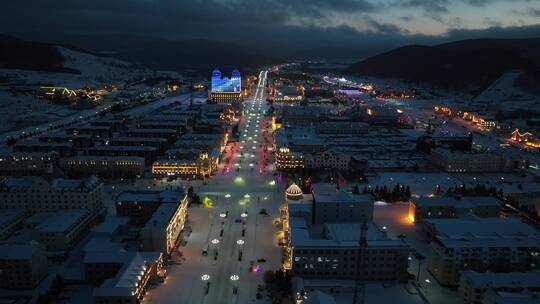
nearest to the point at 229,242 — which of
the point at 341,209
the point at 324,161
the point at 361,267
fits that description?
the point at 341,209

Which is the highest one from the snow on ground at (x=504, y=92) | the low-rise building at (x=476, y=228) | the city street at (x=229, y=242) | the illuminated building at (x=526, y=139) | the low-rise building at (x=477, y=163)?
the snow on ground at (x=504, y=92)

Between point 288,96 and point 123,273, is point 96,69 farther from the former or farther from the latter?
point 123,273

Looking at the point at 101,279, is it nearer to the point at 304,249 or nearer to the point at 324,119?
the point at 304,249

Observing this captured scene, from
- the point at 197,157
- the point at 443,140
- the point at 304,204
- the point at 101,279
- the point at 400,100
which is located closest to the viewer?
the point at 101,279

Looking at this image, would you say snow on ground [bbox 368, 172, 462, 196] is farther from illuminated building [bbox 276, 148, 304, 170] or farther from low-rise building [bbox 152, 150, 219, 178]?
low-rise building [bbox 152, 150, 219, 178]

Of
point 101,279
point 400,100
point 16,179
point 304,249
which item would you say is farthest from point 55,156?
point 400,100

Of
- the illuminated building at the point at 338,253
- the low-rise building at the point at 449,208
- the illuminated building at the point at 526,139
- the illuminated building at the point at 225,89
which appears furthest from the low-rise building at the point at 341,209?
the illuminated building at the point at 225,89

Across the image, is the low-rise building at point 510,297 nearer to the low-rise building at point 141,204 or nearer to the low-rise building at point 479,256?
the low-rise building at point 479,256

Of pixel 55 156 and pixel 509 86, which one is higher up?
pixel 509 86
